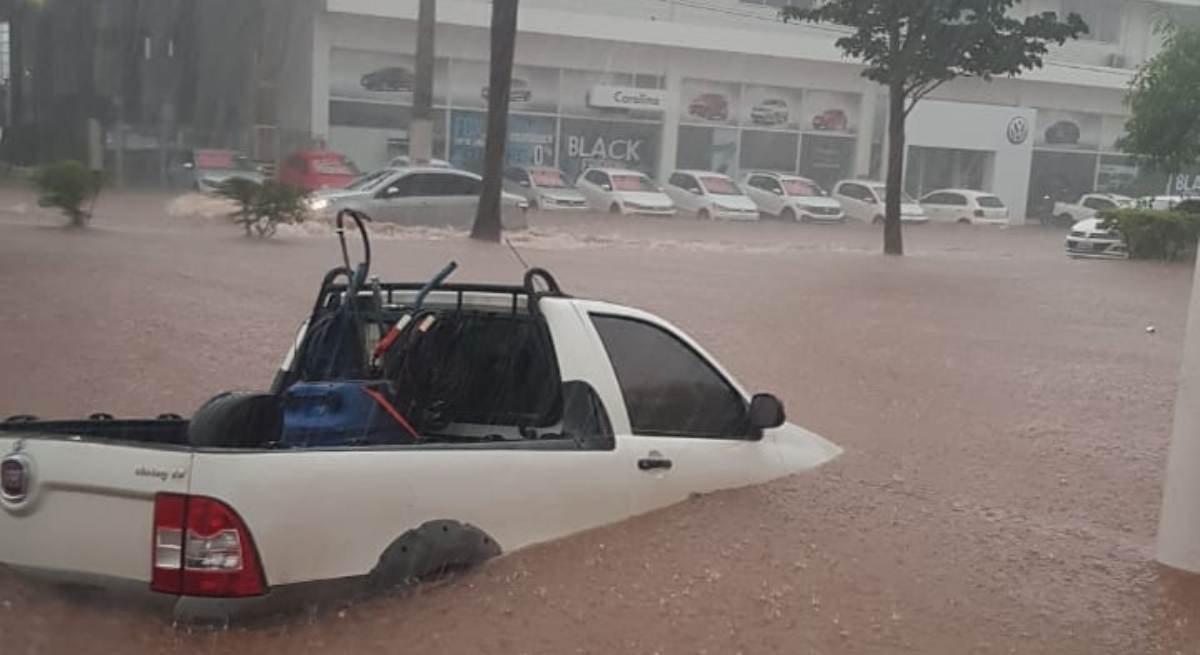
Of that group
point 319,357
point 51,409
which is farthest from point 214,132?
point 319,357

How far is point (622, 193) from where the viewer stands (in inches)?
1065

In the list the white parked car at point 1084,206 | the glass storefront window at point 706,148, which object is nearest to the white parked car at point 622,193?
the glass storefront window at point 706,148

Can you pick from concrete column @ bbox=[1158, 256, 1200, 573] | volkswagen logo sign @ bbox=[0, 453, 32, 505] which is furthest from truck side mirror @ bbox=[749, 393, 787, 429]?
volkswagen logo sign @ bbox=[0, 453, 32, 505]

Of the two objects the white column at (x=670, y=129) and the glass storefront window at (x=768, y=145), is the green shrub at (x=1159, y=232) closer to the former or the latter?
the glass storefront window at (x=768, y=145)

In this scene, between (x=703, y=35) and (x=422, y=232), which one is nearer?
(x=422, y=232)

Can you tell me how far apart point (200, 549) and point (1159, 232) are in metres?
19.7

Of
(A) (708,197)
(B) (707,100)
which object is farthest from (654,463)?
(B) (707,100)

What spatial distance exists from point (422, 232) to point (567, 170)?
966 cm

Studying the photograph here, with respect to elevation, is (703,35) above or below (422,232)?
above

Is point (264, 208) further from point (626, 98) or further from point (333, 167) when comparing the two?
point (626, 98)

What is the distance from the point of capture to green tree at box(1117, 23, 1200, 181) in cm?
2027

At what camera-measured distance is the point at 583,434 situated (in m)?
4.35

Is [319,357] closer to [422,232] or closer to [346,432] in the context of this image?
[346,432]

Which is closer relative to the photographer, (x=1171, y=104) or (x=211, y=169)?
(x=211, y=169)
